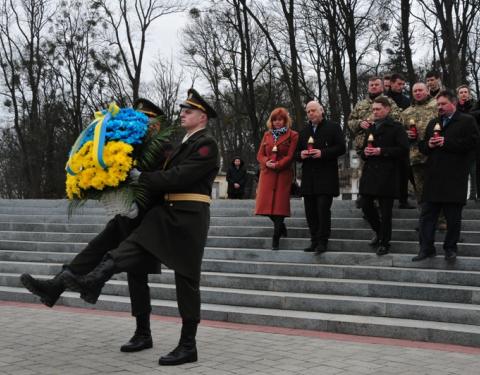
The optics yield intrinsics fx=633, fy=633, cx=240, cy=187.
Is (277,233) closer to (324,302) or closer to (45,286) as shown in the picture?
(324,302)

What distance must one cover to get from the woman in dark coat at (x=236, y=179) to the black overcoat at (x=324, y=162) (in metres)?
7.37

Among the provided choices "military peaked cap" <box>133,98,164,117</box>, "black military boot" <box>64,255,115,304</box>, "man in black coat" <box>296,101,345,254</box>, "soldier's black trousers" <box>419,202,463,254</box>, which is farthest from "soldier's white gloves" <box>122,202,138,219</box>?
"soldier's black trousers" <box>419,202,463,254</box>

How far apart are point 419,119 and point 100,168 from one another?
17.5 feet

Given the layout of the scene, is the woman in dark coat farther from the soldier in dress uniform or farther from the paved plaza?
the soldier in dress uniform

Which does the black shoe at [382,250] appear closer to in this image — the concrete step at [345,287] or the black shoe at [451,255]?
the concrete step at [345,287]

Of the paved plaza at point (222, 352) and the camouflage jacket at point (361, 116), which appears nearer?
the paved plaza at point (222, 352)

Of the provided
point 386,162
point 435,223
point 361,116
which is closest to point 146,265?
point 435,223

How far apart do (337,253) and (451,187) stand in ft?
5.55

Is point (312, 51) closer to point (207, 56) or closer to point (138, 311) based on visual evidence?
point (207, 56)

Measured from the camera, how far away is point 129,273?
547 centimetres

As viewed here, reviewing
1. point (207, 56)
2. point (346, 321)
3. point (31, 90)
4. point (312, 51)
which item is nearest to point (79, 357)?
point (346, 321)

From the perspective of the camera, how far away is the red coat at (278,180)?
337 inches

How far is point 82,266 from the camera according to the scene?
508 centimetres

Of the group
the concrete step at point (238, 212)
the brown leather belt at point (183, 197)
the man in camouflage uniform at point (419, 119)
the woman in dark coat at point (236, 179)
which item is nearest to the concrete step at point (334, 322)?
the brown leather belt at point (183, 197)
